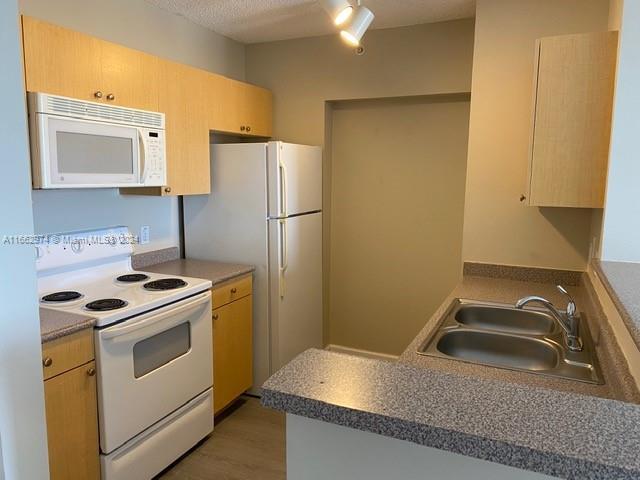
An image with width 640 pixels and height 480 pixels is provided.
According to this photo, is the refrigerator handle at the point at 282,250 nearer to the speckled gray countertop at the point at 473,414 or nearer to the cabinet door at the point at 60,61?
the cabinet door at the point at 60,61

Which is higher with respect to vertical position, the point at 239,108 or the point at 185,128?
the point at 239,108

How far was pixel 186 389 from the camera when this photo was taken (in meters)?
2.56

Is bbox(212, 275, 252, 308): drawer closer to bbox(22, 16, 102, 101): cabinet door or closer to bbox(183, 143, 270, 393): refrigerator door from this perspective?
bbox(183, 143, 270, 393): refrigerator door

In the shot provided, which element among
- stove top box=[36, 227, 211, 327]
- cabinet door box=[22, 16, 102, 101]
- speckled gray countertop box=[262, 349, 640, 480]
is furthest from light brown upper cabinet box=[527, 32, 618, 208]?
cabinet door box=[22, 16, 102, 101]

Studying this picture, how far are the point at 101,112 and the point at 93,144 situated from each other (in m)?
0.17

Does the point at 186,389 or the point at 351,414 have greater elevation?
the point at 351,414

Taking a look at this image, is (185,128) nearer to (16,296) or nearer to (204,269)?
(204,269)

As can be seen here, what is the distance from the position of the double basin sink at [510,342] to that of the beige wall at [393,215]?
1369 millimetres

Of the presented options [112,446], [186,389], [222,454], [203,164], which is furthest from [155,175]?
[222,454]

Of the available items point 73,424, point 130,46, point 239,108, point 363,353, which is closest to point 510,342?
point 73,424

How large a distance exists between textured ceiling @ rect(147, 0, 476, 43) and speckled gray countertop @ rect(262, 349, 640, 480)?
8.26ft

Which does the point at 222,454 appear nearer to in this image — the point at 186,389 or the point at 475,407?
the point at 186,389

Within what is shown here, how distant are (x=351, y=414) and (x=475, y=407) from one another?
23cm

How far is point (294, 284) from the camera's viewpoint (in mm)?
3383
